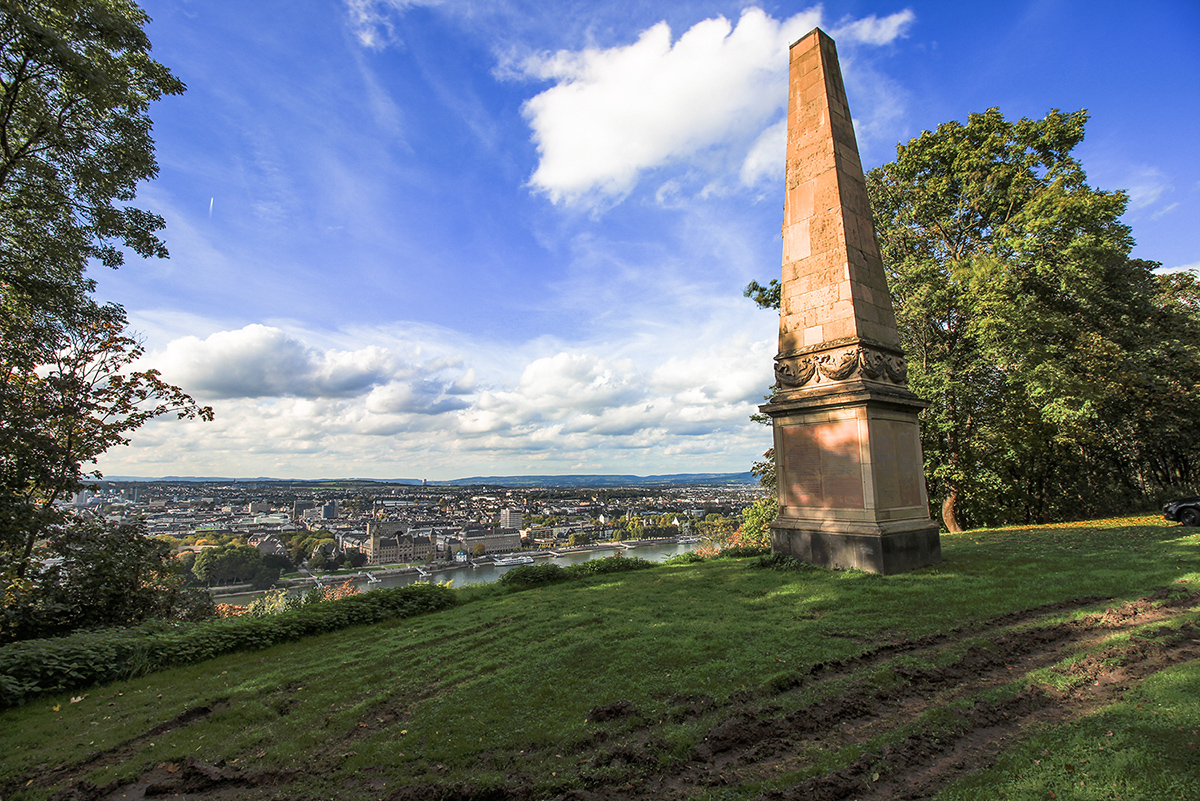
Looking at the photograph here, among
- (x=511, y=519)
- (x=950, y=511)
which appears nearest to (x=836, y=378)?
(x=950, y=511)

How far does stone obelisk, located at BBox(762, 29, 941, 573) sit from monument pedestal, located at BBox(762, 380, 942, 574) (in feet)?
0.06

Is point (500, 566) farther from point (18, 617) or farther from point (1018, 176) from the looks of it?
point (1018, 176)

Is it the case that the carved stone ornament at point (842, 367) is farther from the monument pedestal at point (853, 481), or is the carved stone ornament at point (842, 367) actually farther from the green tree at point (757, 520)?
the green tree at point (757, 520)

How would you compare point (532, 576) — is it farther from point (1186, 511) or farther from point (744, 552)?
point (1186, 511)

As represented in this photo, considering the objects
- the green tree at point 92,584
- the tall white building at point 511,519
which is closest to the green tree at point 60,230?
the green tree at point 92,584

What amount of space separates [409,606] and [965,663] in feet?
26.6

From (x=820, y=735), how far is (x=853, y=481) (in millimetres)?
6216

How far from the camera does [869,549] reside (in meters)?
8.59

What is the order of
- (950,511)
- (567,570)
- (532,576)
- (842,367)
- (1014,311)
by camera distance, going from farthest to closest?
(950,511), (1014,311), (567,570), (532,576), (842,367)

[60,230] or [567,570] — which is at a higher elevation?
[60,230]

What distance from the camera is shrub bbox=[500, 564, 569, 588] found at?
10.9m

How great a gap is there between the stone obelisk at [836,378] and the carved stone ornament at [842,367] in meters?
0.02

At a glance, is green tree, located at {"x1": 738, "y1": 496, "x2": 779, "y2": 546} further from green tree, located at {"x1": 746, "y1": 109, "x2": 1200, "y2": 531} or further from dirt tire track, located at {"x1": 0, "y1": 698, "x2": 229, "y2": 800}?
dirt tire track, located at {"x1": 0, "y1": 698, "x2": 229, "y2": 800}

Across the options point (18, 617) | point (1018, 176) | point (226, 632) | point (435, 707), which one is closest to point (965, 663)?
point (435, 707)
